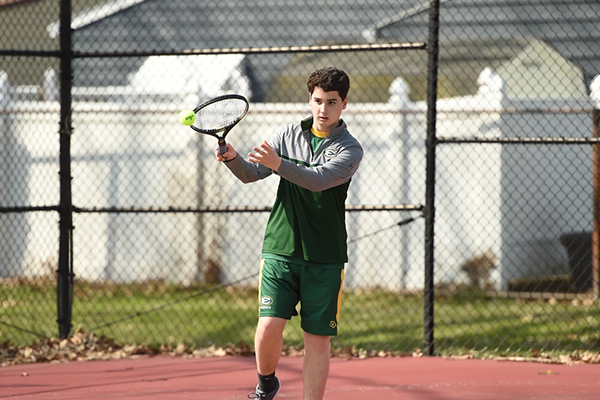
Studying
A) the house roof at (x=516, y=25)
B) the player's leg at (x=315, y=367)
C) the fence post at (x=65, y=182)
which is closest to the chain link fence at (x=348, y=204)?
the house roof at (x=516, y=25)

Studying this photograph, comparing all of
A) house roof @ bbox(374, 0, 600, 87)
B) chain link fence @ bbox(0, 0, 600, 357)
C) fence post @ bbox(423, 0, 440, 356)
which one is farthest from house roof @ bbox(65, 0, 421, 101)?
fence post @ bbox(423, 0, 440, 356)

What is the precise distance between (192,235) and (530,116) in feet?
13.2

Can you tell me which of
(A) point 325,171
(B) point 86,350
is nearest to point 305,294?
(A) point 325,171

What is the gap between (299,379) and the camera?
5.43m

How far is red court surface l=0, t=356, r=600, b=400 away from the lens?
4980 mm

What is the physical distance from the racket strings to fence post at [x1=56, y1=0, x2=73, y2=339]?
2615 mm

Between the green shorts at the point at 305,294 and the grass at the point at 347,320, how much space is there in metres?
2.27

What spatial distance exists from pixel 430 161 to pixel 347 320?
225 cm

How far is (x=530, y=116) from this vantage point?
9.02 m

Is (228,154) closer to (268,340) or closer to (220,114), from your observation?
(220,114)

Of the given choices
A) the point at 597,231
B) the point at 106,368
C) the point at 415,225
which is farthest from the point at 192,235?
the point at 597,231

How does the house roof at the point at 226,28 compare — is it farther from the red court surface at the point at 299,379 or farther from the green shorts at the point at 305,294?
the green shorts at the point at 305,294

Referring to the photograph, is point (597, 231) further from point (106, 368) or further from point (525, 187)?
point (106, 368)

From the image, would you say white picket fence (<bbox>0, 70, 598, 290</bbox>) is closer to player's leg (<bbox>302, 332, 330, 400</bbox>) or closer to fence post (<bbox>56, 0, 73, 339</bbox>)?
fence post (<bbox>56, 0, 73, 339</bbox>)
